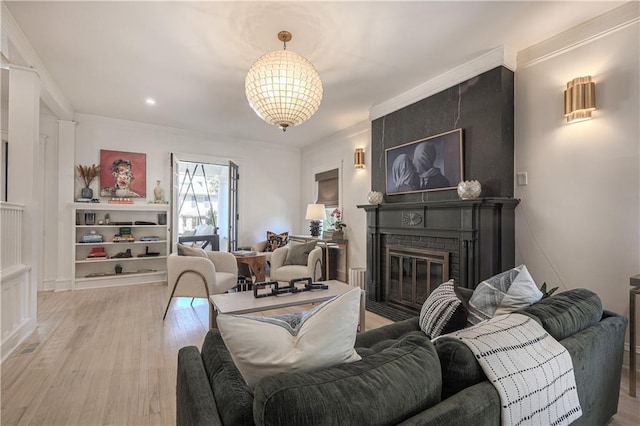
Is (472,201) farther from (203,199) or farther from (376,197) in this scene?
(203,199)

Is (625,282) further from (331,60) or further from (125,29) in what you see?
(125,29)

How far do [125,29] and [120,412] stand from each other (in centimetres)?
291

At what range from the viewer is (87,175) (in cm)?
482

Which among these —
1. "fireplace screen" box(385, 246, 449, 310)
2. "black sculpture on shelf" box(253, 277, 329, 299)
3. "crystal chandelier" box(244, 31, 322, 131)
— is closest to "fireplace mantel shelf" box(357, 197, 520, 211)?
"fireplace screen" box(385, 246, 449, 310)

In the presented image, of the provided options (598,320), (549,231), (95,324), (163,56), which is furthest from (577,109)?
(95,324)

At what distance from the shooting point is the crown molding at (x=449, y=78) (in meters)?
2.90

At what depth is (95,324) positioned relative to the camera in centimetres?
326

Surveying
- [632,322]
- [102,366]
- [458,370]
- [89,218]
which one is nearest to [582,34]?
[632,322]

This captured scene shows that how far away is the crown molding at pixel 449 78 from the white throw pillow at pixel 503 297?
2211mm

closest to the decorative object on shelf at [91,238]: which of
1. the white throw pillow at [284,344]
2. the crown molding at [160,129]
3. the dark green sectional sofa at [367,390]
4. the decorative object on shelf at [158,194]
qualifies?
the decorative object on shelf at [158,194]

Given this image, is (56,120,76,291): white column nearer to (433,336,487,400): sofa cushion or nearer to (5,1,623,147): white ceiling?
(5,1,623,147): white ceiling

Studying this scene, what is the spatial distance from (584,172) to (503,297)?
1716mm

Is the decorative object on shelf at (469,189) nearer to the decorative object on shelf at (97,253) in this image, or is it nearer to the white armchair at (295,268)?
the white armchair at (295,268)

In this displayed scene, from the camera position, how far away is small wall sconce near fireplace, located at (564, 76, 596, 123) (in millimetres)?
2432
